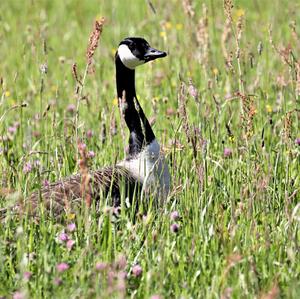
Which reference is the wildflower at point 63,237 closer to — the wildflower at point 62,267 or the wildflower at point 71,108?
the wildflower at point 62,267

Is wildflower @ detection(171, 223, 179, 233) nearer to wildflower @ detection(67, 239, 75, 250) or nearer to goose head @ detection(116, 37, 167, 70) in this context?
wildflower @ detection(67, 239, 75, 250)

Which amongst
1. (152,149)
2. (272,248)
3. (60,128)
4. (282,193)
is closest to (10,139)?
(60,128)

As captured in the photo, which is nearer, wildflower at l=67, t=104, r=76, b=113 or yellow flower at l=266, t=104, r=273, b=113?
yellow flower at l=266, t=104, r=273, b=113

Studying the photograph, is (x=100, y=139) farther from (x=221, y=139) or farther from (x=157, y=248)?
(x=157, y=248)

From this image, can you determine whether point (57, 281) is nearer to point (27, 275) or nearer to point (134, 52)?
point (27, 275)

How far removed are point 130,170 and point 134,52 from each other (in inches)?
32.8

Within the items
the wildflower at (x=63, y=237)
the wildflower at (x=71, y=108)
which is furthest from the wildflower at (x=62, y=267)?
the wildflower at (x=71, y=108)

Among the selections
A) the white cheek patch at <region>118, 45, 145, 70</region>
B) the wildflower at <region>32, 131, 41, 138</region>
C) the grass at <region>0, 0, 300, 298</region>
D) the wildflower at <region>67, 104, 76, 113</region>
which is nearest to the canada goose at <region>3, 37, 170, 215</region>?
the white cheek patch at <region>118, 45, 145, 70</region>

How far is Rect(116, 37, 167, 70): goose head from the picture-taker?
5684 mm

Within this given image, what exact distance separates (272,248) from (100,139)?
219cm

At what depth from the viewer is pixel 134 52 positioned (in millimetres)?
5715

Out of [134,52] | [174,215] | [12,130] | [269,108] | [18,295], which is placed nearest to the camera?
[18,295]

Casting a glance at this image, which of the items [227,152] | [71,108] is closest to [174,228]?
[227,152]

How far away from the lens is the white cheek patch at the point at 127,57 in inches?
225
